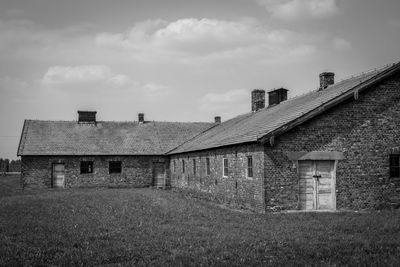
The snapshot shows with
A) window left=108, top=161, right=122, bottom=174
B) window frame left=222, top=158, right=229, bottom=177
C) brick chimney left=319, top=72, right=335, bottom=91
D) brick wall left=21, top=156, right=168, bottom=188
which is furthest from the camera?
window left=108, top=161, right=122, bottom=174

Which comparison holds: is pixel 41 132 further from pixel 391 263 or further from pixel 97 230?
pixel 391 263

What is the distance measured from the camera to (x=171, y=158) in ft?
112

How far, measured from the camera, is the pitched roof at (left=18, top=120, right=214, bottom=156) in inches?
1291

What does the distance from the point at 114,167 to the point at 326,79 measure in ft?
61.0

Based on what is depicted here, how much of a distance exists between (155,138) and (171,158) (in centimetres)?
335

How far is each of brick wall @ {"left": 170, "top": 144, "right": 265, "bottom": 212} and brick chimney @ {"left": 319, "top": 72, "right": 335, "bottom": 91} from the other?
7.17 meters

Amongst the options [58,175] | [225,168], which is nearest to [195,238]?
[225,168]

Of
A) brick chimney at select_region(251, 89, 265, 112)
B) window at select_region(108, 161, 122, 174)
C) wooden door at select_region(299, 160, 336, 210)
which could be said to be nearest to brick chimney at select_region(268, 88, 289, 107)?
brick chimney at select_region(251, 89, 265, 112)

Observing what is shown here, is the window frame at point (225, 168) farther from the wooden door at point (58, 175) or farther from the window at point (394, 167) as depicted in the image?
the wooden door at point (58, 175)

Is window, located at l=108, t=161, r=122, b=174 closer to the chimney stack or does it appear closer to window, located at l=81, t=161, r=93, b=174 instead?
window, located at l=81, t=161, r=93, b=174

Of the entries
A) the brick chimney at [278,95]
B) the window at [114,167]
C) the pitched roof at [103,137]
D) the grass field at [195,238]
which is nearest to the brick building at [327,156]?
the grass field at [195,238]

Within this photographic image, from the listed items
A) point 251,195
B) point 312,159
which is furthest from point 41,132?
point 312,159

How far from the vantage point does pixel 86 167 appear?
1298 inches

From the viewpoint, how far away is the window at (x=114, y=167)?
109ft
